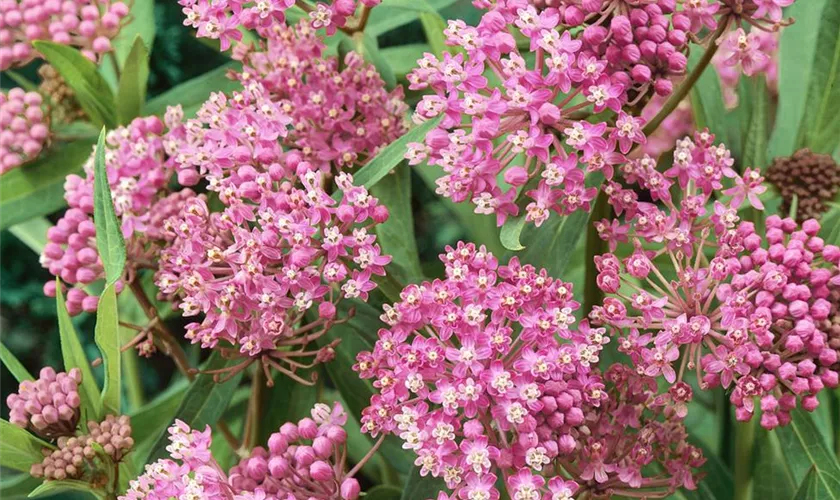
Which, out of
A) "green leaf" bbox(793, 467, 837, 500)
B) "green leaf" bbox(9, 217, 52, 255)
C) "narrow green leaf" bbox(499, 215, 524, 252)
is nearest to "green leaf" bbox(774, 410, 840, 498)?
"green leaf" bbox(793, 467, 837, 500)

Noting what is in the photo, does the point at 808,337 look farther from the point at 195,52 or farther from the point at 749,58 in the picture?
the point at 195,52

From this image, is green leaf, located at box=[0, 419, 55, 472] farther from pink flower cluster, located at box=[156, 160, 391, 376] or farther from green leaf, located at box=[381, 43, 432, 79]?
green leaf, located at box=[381, 43, 432, 79]

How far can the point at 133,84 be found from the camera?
4.91ft

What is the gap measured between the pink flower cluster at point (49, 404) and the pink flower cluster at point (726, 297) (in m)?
0.61

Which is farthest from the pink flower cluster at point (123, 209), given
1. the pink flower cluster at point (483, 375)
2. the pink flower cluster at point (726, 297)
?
the pink flower cluster at point (726, 297)

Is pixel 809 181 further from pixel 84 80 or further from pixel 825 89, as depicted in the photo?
pixel 84 80

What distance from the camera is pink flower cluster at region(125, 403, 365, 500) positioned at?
108cm

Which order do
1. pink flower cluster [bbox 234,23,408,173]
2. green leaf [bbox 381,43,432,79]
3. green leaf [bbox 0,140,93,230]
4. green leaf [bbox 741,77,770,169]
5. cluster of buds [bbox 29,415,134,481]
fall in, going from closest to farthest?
cluster of buds [bbox 29,415,134,481] < pink flower cluster [bbox 234,23,408,173] < green leaf [bbox 741,77,770,169] < green leaf [bbox 0,140,93,230] < green leaf [bbox 381,43,432,79]

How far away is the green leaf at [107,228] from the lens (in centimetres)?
110

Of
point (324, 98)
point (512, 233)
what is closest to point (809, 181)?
point (512, 233)

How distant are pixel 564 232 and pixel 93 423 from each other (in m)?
0.61

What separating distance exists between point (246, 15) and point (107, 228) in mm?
293

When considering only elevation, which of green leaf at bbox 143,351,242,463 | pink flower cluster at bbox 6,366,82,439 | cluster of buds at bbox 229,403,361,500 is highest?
pink flower cluster at bbox 6,366,82,439

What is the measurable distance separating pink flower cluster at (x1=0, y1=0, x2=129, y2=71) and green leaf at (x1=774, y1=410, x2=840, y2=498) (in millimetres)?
1095
